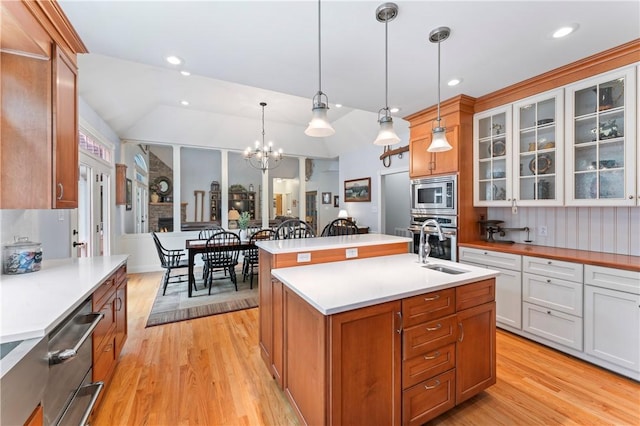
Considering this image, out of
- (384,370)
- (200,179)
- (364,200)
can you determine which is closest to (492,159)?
(384,370)

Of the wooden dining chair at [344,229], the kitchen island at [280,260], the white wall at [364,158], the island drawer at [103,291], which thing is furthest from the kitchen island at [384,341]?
the white wall at [364,158]

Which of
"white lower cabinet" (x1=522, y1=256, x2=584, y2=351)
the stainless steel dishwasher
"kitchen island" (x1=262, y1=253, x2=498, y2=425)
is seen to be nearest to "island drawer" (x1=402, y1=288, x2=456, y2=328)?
"kitchen island" (x1=262, y1=253, x2=498, y2=425)

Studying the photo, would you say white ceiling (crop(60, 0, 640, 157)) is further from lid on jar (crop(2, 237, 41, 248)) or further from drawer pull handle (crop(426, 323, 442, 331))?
drawer pull handle (crop(426, 323, 442, 331))

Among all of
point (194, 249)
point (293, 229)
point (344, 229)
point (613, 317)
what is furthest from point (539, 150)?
point (194, 249)

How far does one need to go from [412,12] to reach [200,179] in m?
5.65

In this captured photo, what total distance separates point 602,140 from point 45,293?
4.23 meters

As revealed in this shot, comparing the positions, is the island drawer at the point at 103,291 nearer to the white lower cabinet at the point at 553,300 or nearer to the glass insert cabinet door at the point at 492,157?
the white lower cabinet at the point at 553,300

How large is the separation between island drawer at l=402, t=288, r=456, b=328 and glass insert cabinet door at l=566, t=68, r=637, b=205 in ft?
6.27

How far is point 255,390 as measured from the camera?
205 cm

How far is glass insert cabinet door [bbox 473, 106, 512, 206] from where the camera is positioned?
3117mm

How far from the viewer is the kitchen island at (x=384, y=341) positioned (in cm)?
135

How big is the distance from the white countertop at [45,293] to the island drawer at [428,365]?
1695 millimetres

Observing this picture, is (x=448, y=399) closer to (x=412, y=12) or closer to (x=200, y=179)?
(x=412, y=12)

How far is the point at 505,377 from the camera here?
2174mm
